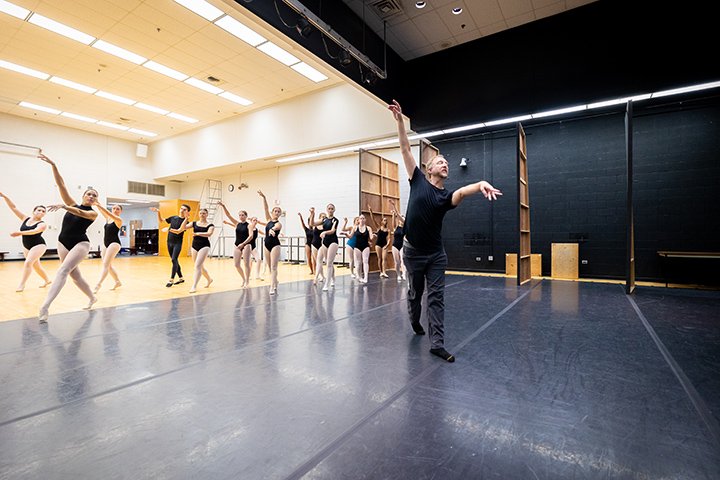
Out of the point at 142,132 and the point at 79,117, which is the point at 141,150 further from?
the point at 79,117

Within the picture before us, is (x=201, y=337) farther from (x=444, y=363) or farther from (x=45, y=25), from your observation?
(x=45, y=25)

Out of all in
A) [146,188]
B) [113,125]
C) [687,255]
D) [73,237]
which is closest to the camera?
[73,237]

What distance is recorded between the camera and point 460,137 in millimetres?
10398

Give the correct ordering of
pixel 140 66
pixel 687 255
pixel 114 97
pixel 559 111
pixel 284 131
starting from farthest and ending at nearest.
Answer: pixel 284 131 < pixel 114 97 < pixel 140 66 < pixel 559 111 < pixel 687 255

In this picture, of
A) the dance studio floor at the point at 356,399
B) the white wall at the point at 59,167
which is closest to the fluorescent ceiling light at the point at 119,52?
the dance studio floor at the point at 356,399

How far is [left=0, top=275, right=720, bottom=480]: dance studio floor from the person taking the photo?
151 centimetres

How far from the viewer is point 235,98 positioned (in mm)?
12867

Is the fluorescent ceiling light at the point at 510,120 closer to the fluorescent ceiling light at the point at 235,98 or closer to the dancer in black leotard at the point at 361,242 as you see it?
the dancer in black leotard at the point at 361,242

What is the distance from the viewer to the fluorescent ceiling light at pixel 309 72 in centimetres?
1036

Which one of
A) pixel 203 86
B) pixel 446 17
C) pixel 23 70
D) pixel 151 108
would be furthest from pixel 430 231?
pixel 151 108

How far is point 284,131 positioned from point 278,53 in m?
3.89

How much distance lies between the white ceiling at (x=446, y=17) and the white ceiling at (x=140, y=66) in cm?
179

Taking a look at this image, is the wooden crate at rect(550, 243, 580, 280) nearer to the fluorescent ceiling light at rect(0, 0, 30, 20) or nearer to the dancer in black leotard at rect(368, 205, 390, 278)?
the dancer in black leotard at rect(368, 205, 390, 278)

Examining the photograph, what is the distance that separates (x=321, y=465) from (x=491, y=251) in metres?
9.57
